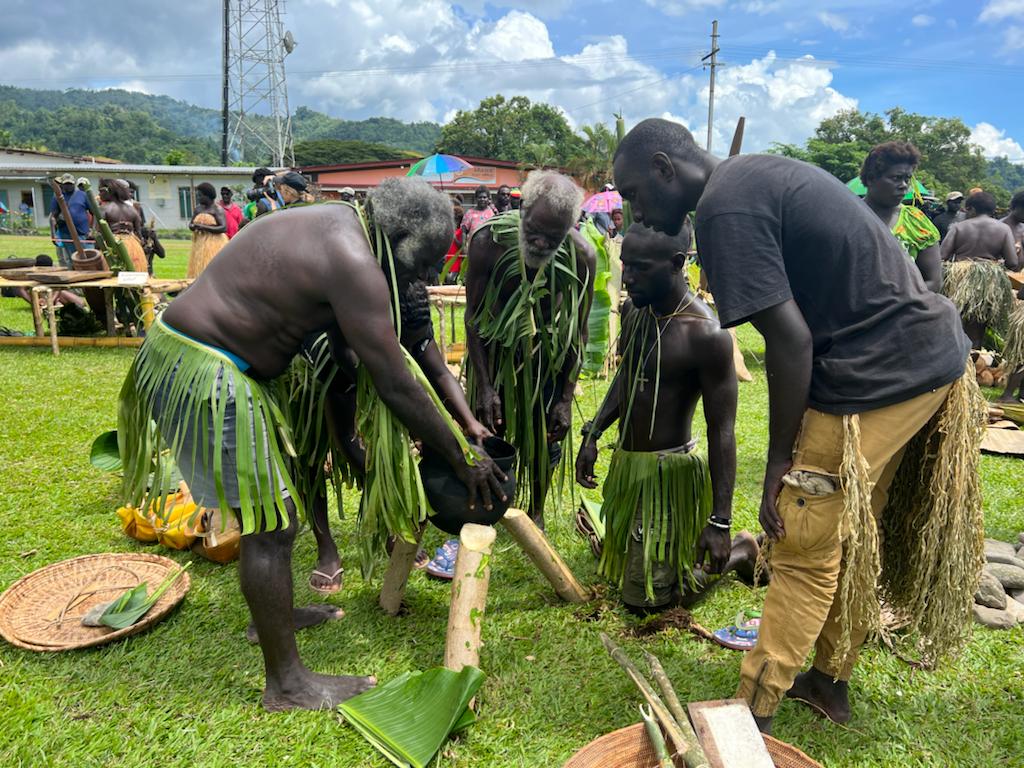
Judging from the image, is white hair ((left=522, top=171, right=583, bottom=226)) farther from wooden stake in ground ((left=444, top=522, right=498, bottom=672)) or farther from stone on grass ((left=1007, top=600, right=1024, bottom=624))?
stone on grass ((left=1007, top=600, right=1024, bottom=624))

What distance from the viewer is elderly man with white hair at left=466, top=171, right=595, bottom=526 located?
3.40 metres

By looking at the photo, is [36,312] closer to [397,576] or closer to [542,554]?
[397,576]

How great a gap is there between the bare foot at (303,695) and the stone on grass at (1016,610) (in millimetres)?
2846

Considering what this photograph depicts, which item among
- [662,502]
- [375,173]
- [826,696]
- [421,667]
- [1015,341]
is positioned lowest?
[421,667]

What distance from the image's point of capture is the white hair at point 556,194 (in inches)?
122

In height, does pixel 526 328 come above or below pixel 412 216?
below

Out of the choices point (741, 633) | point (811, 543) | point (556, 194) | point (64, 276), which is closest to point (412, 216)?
point (556, 194)

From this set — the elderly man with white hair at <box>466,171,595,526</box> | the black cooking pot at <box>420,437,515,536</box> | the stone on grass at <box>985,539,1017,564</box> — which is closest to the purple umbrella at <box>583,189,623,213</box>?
the elderly man with white hair at <box>466,171,595,526</box>

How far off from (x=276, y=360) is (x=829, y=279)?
1776mm

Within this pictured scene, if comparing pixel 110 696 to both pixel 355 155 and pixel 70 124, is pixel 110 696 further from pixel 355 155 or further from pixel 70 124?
pixel 70 124

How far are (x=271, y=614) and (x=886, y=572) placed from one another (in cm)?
216

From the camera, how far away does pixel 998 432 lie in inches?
221

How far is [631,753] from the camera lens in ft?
6.66

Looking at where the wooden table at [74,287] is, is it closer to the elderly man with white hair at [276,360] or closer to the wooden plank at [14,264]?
the wooden plank at [14,264]
